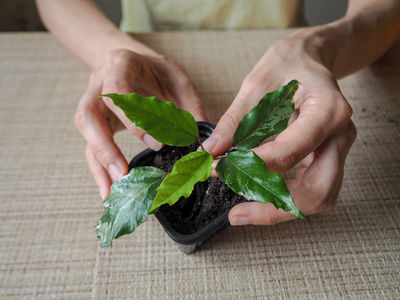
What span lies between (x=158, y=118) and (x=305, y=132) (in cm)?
21

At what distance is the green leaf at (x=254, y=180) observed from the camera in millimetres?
359

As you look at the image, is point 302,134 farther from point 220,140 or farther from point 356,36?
point 356,36

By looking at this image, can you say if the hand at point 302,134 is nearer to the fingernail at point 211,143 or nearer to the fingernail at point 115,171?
the fingernail at point 211,143

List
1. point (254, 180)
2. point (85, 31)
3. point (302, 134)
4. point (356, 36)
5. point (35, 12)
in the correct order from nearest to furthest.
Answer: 1. point (254, 180)
2. point (302, 134)
3. point (356, 36)
4. point (85, 31)
5. point (35, 12)

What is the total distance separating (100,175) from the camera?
25.5 inches

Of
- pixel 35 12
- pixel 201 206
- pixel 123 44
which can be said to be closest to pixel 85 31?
pixel 123 44

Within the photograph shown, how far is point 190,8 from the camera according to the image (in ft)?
3.52

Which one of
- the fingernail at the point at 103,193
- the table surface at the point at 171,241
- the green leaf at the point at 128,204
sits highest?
the green leaf at the point at 128,204

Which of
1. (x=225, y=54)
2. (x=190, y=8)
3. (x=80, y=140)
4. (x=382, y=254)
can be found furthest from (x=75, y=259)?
(x=190, y=8)

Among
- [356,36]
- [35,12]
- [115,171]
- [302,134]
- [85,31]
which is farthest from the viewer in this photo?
[35,12]

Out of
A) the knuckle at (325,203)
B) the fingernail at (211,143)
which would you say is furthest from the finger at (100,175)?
the knuckle at (325,203)

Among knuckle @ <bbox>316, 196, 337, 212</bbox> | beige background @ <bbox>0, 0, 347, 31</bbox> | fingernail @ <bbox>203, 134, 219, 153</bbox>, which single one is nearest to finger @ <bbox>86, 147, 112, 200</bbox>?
fingernail @ <bbox>203, 134, 219, 153</bbox>

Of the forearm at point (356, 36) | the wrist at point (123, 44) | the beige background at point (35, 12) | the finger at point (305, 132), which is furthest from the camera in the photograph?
the beige background at point (35, 12)

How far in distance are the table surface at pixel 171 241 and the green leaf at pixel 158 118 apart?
25 centimetres
